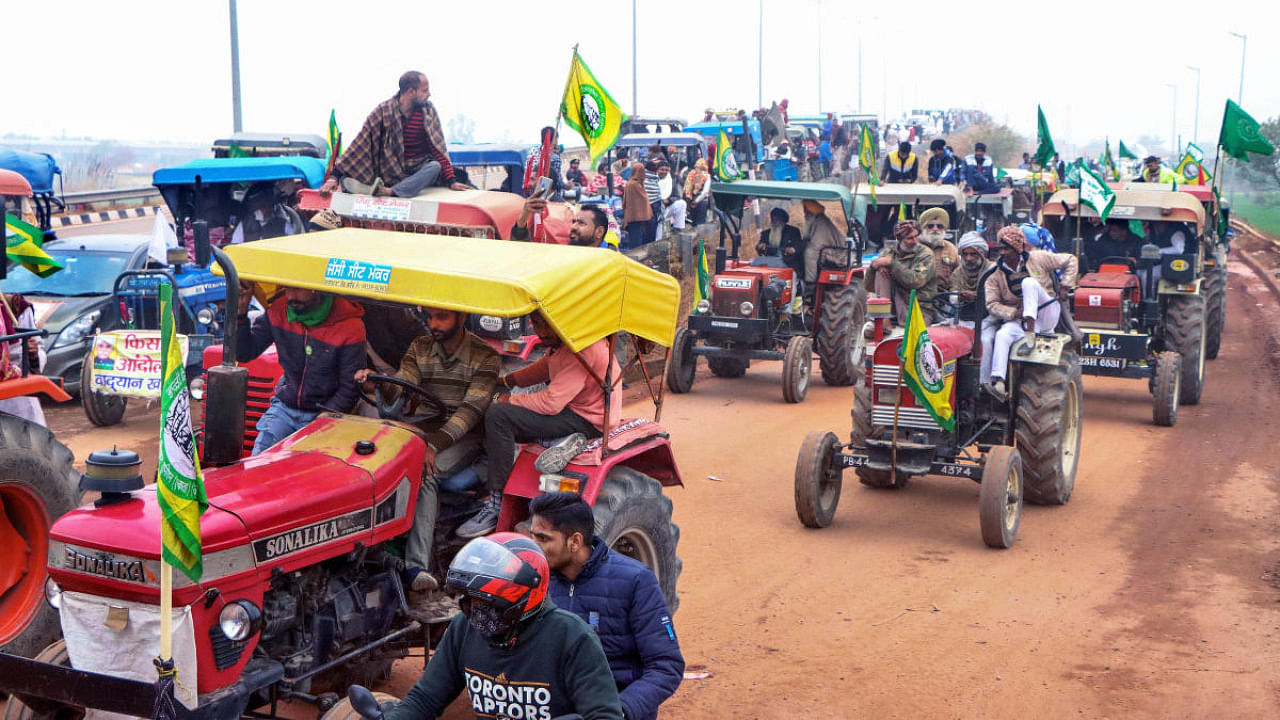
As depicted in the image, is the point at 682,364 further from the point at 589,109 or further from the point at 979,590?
the point at 979,590

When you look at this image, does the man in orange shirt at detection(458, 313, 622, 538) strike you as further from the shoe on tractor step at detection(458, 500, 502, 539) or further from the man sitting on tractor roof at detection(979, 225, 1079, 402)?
the man sitting on tractor roof at detection(979, 225, 1079, 402)

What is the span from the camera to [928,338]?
30.9 ft

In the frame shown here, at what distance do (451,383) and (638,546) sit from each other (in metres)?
1.25

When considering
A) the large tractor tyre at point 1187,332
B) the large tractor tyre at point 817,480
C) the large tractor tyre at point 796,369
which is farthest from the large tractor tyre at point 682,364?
the large tractor tyre at point 1187,332

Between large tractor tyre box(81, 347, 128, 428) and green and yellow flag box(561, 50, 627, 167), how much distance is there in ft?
17.4

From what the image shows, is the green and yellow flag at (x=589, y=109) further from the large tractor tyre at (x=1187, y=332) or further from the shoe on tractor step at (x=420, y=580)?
the large tractor tyre at (x=1187, y=332)

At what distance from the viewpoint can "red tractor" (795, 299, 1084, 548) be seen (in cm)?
979

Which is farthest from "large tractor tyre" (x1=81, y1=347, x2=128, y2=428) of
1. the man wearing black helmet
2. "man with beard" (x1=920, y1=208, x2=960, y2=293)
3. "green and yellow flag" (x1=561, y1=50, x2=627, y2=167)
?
the man wearing black helmet

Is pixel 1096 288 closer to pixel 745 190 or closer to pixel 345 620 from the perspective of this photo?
pixel 745 190

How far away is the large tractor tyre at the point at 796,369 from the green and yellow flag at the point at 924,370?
16.4 feet

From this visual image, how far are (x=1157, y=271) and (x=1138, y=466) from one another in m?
3.99

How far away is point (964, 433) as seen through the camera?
1055 centimetres

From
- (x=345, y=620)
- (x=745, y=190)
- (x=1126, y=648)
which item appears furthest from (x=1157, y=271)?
(x=345, y=620)

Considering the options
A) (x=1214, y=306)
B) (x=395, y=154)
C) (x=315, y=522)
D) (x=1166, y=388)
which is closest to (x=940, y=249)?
(x=1166, y=388)
